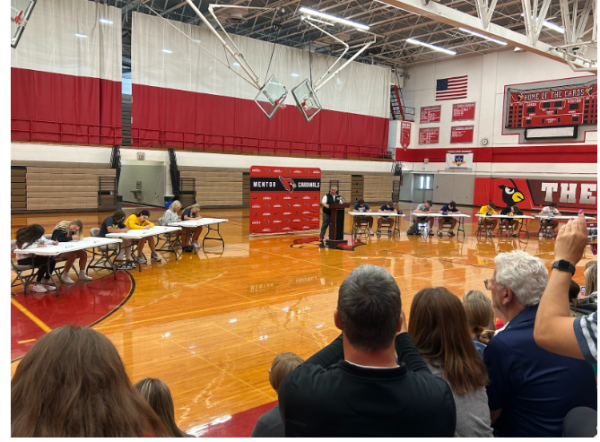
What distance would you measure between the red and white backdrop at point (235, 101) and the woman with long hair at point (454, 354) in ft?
61.9

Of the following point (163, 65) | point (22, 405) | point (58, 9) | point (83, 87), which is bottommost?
point (22, 405)

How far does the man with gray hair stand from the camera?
206 centimetres

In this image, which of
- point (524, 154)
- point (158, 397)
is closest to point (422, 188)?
point (524, 154)

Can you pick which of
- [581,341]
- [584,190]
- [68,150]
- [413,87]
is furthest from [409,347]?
[413,87]

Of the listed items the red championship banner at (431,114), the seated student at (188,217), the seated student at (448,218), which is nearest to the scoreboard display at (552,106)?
the red championship banner at (431,114)

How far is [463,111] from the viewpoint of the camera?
26406 millimetres

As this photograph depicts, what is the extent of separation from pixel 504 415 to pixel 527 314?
0.47 m

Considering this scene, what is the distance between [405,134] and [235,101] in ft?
35.8

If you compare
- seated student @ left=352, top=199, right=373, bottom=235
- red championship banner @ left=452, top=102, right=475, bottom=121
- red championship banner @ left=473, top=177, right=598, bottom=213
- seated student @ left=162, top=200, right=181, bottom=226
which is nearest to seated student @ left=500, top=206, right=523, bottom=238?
seated student @ left=352, top=199, right=373, bottom=235

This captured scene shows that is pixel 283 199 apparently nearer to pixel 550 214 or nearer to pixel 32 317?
pixel 550 214

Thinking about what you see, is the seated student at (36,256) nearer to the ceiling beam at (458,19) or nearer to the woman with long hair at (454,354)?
the woman with long hair at (454,354)

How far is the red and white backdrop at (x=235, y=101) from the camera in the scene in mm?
19719

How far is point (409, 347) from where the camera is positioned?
71.7 inches

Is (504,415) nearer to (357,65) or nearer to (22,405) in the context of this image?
(22,405)
